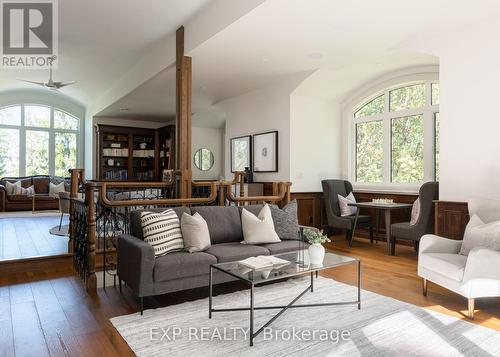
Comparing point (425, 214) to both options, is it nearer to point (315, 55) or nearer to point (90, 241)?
point (315, 55)

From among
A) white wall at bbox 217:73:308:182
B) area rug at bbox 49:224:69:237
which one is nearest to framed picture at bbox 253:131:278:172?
white wall at bbox 217:73:308:182

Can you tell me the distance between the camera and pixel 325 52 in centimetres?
510

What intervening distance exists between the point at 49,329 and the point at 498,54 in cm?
498

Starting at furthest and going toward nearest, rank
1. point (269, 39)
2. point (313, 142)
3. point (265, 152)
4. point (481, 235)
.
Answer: point (265, 152)
point (313, 142)
point (269, 39)
point (481, 235)

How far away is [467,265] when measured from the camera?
292 cm

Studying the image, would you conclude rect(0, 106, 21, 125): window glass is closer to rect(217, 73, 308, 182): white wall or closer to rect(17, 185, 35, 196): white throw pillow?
rect(17, 185, 35, 196): white throw pillow

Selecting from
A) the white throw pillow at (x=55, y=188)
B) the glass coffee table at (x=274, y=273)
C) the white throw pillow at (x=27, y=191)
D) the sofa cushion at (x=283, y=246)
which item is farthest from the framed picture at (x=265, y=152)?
the white throw pillow at (x=27, y=191)

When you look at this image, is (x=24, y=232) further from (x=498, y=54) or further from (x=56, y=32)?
(x=498, y=54)

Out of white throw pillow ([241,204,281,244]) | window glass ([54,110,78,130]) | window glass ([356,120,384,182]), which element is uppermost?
window glass ([54,110,78,130])

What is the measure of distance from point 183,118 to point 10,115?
7.92 meters

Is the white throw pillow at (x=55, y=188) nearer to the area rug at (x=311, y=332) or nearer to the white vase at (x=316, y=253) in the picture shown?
the area rug at (x=311, y=332)

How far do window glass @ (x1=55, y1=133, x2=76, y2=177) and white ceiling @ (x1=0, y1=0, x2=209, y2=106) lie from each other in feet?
10.5

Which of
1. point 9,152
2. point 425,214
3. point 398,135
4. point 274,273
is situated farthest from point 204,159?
point 274,273

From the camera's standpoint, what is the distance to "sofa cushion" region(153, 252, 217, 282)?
3.01 m
